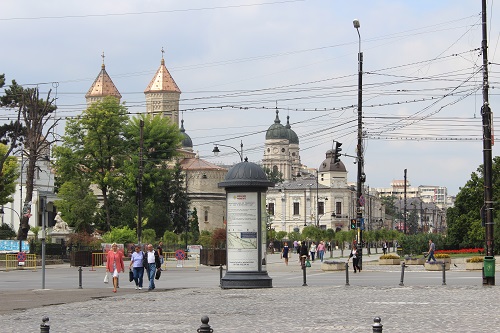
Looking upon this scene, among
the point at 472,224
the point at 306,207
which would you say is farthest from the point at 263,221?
the point at 306,207

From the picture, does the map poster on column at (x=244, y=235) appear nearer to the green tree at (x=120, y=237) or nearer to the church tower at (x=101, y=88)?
the green tree at (x=120, y=237)

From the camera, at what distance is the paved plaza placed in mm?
18109

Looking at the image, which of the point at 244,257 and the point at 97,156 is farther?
the point at 97,156

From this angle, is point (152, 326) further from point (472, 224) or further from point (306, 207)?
point (306, 207)

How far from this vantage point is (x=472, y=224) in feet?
246

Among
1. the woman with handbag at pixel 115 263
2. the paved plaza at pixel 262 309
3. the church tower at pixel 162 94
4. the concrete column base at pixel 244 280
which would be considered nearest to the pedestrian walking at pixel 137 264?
the woman with handbag at pixel 115 263

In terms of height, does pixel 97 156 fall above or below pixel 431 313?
above

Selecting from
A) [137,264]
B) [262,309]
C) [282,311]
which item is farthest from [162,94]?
[282,311]

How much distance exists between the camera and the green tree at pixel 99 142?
3438 inches

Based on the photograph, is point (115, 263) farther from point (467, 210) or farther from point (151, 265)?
point (467, 210)

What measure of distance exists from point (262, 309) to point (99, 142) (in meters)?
67.6

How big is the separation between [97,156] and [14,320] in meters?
68.0

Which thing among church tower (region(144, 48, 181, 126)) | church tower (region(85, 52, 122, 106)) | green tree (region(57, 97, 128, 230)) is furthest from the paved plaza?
church tower (region(144, 48, 181, 126))

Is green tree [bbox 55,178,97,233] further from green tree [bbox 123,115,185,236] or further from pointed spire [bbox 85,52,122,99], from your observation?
pointed spire [bbox 85,52,122,99]
